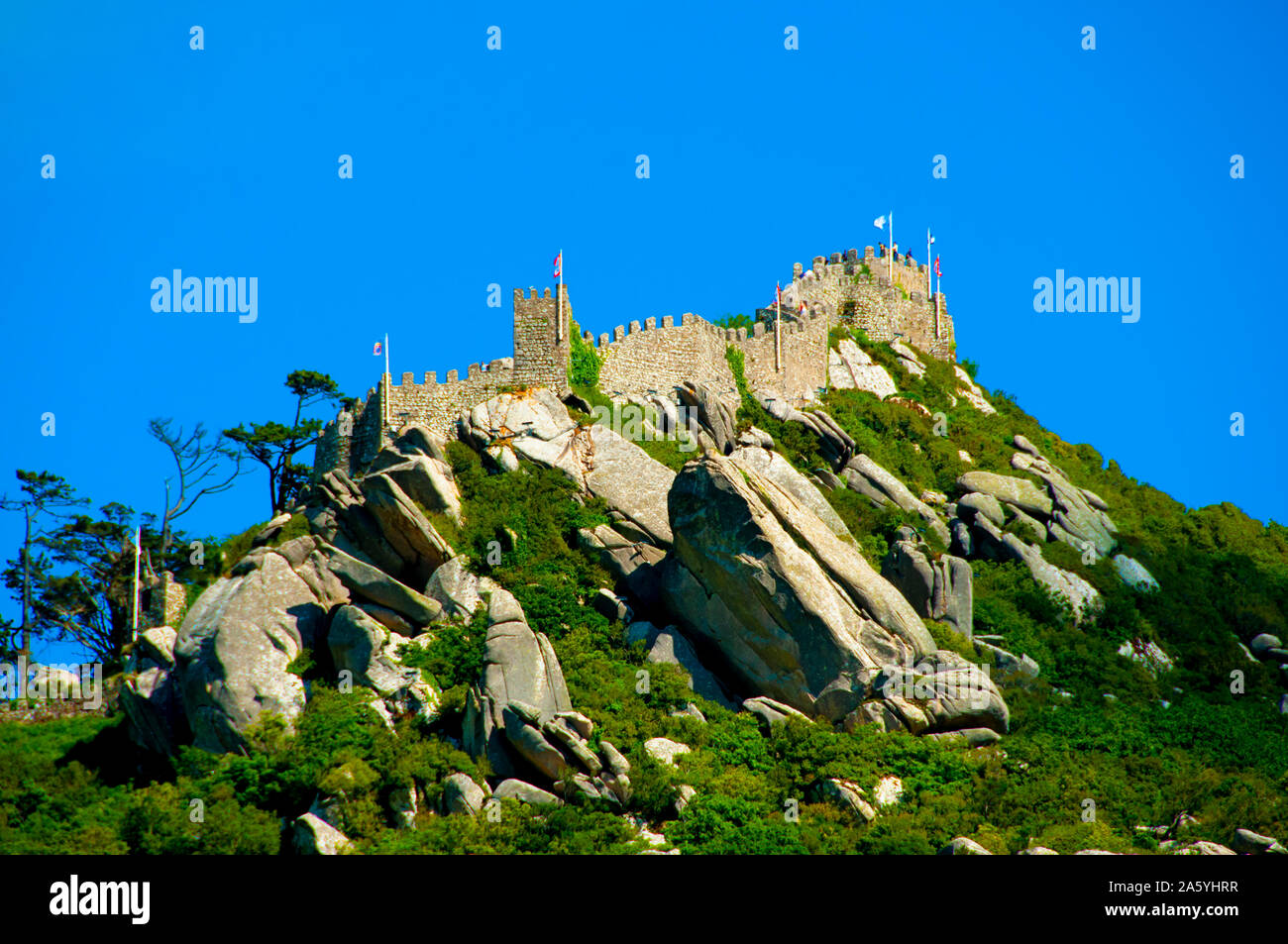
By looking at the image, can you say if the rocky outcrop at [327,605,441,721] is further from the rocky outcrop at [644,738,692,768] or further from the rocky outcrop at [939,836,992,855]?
the rocky outcrop at [939,836,992,855]

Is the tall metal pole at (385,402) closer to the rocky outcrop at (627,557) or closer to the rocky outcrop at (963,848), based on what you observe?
the rocky outcrop at (627,557)

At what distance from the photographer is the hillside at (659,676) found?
34500 millimetres

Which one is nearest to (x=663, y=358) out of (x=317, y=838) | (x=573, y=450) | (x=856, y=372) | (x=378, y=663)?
(x=573, y=450)

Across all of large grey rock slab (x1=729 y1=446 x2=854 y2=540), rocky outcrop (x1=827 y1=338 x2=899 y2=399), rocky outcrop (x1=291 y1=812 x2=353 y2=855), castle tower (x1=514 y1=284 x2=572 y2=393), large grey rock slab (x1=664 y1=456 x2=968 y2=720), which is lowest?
rocky outcrop (x1=291 y1=812 x2=353 y2=855)

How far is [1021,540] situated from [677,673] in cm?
1537

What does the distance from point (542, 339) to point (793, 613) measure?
14.1 m

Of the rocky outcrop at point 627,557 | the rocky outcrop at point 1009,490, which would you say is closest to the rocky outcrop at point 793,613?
the rocky outcrop at point 627,557

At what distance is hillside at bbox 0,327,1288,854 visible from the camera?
34.5 metres

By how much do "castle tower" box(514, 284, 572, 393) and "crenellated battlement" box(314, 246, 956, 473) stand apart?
0.10 feet

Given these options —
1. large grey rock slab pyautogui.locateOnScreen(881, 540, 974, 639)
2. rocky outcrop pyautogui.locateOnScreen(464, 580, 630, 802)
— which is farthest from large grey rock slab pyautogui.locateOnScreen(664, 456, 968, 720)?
rocky outcrop pyautogui.locateOnScreen(464, 580, 630, 802)

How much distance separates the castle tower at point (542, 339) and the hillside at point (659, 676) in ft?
2.71
